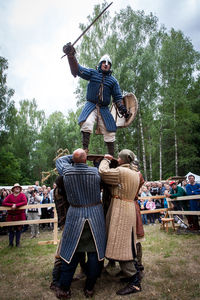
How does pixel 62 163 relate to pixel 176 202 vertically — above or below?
above

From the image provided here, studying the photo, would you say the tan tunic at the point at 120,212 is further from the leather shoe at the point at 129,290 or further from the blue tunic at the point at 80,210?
the leather shoe at the point at 129,290

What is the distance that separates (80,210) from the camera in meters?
2.70

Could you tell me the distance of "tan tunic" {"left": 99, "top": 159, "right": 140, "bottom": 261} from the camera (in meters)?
2.72

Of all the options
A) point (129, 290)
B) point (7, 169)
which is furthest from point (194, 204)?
point (7, 169)

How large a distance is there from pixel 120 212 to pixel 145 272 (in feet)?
4.54

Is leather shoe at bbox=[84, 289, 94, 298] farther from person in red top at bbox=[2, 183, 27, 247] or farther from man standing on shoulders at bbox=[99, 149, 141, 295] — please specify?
person in red top at bbox=[2, 183, 27, 247]

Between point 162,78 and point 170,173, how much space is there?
27.0 feet

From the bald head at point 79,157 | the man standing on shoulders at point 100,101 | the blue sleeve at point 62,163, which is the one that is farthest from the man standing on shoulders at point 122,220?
the man standing on shoulders at point 100,101

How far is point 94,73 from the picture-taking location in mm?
3801

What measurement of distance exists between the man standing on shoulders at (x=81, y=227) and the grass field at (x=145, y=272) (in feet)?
1.05

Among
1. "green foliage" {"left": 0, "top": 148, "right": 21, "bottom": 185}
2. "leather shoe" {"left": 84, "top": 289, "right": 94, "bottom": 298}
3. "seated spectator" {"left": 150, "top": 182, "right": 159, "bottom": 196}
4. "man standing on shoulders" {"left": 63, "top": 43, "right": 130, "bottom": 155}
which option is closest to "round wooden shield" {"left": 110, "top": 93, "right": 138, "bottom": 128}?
"man standing on shoulders" {"left": 63, "top": 43, "right": 130, "bottom": 155}

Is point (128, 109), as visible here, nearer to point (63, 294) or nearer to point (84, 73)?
point (84, 73)

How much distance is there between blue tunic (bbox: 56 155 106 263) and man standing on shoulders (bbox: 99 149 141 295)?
0.15 meters

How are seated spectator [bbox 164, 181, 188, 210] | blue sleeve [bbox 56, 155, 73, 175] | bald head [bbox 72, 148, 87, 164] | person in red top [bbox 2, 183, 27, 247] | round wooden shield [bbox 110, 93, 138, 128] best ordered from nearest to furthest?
bald head [bbox 72, 148, 87, 164] → blue sleeve [bbox 56, 155, 73, 175] → round wooden shield [bbox 110, 93, 138, 128] → person in red top [bbox 2, 183, 27, 247] → seated spectator [bbox 164, 181, 188, 210]
